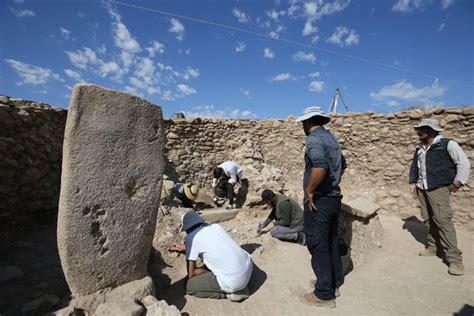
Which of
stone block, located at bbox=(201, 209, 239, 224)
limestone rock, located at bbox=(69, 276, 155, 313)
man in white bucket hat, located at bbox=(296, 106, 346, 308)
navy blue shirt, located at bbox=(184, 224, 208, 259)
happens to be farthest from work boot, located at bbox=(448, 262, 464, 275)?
stone block, located at bbox=(201, 209, 239, 224)

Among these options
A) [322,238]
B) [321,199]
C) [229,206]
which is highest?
[321,199]

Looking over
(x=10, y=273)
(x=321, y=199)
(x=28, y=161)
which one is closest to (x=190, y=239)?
(x=321, y=199)

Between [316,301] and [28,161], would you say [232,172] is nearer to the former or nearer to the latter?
[28,161]

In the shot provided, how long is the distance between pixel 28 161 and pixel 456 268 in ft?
19.3

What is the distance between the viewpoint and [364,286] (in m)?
3.11

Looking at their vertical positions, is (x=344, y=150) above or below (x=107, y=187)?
above

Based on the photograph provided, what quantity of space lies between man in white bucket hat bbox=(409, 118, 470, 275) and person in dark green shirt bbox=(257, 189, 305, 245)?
178cm

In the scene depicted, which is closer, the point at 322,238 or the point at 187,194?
the point at 322,238

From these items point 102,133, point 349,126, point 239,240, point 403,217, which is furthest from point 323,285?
point 349,126

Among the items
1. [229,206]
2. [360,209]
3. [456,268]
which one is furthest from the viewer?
[229,206]

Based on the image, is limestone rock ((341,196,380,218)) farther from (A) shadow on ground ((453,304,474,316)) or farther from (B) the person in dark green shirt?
(A) shadow on ground ((453,304,474,316))

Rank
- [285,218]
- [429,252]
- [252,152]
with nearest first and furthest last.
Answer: [429,252] → [285,218] → [252,152]

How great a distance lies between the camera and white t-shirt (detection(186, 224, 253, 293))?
2.80 meters

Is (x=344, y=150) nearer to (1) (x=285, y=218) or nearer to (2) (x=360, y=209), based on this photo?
(2) (x=360, y=209)
